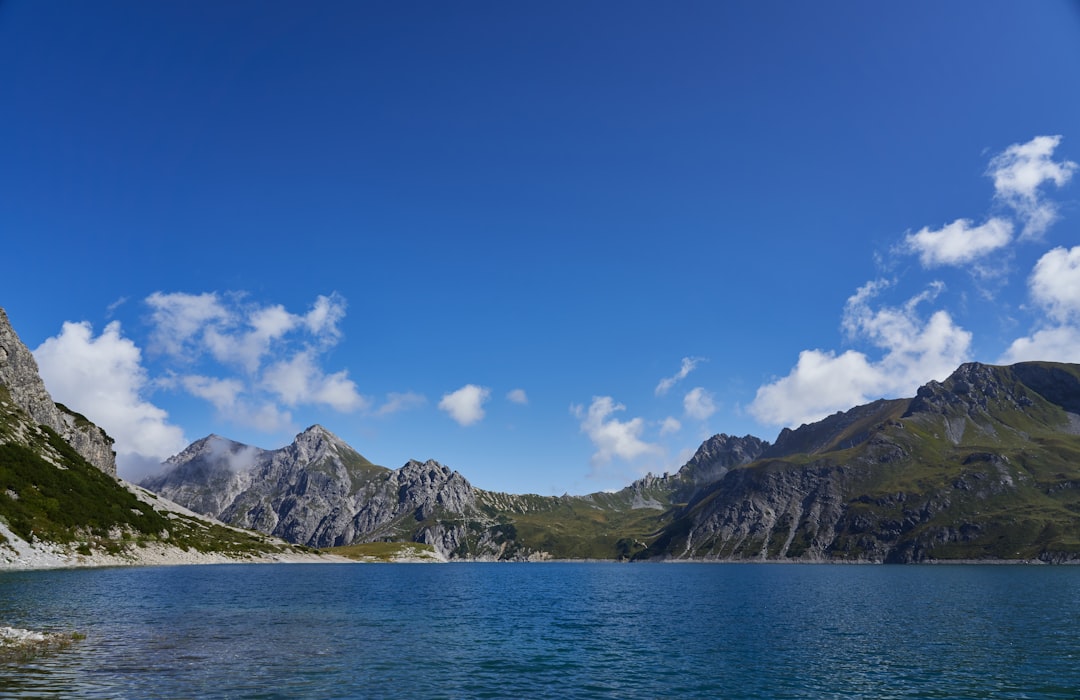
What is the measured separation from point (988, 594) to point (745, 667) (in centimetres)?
11628

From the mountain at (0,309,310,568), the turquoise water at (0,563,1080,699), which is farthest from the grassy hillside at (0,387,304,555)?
the turquoise water at (0,563,1080,699)

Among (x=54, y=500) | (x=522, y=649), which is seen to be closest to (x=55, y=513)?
(x=54, y=500)

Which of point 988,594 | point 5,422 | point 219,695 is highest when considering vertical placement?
point 5,422

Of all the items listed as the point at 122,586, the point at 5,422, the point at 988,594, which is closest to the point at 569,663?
the point at 122,586

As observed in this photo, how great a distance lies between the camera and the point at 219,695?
35.1 meters

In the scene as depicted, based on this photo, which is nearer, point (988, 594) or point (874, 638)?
point (874, 638)

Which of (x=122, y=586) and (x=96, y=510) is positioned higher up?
(x=96, y=510)

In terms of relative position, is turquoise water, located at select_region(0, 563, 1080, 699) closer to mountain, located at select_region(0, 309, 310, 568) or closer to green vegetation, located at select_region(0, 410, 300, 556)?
mountain, located at select_region(0, 309, 310, 568)

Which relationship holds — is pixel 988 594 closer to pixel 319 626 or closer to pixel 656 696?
pixel 656 696

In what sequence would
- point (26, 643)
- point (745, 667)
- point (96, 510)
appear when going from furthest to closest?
point (96, 510), point (745, 667), point (26, 643)

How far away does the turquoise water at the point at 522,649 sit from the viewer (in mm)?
39562

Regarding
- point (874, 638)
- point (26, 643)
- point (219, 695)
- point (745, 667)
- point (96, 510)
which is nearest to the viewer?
point (219, 695)

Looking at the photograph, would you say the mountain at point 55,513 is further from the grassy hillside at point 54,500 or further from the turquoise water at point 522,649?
the turquoise water at point 522,649

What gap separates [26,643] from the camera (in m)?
45.5
